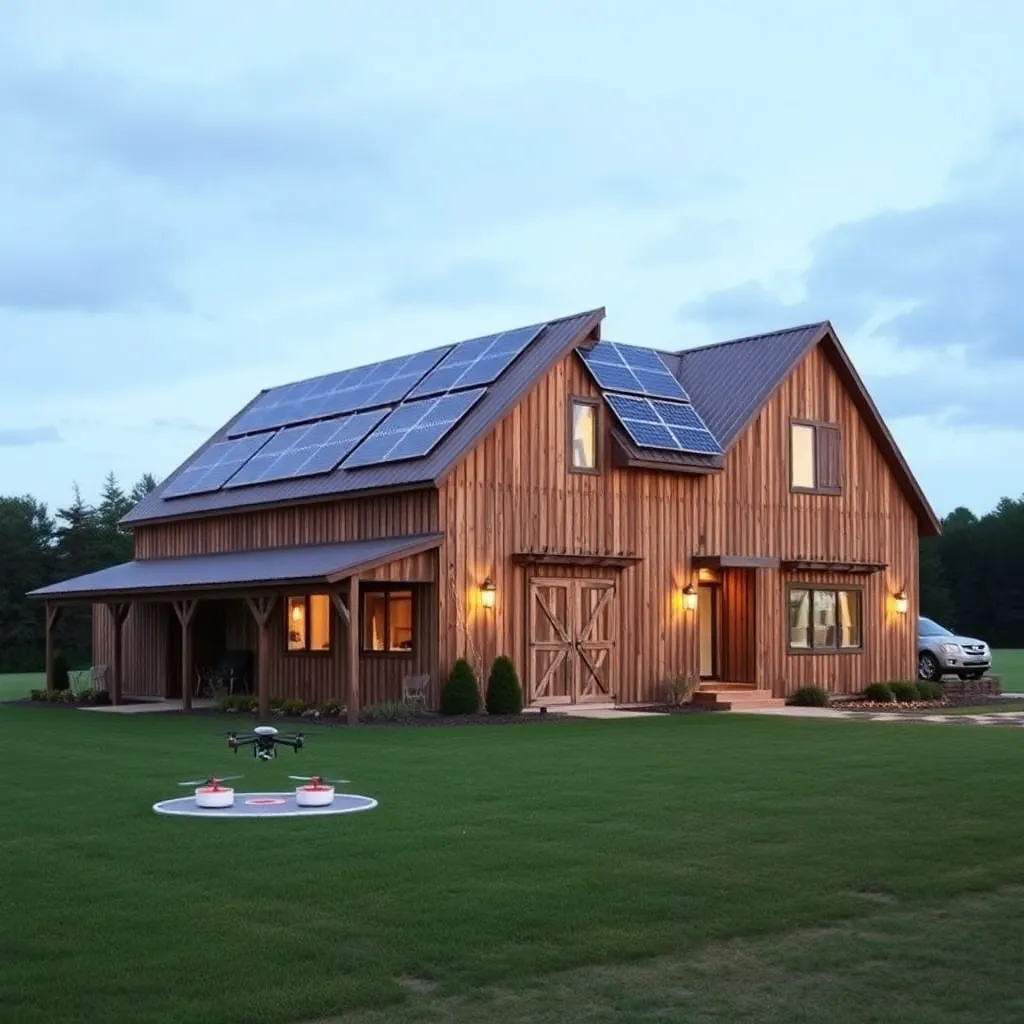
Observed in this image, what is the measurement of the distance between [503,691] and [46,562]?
4571 centimetres

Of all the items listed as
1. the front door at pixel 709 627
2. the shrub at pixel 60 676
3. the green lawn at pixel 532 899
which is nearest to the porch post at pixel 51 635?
the shrub at pixel 60 676

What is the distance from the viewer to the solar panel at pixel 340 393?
93.8ft

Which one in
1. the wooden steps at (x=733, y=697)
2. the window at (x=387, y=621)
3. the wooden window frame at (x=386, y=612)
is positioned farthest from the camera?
the wooden steps at (x=733, y=697)

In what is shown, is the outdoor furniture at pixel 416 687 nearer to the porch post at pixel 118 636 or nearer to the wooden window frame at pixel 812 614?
the porch post at pixel 118 636

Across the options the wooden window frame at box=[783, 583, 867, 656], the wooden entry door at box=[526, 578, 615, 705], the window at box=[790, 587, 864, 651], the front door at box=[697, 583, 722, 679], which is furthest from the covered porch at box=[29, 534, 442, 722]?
the window at box=[790, 587, 864, 651]

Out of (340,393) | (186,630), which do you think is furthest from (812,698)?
(186,630)

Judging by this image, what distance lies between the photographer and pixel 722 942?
24.6 ft

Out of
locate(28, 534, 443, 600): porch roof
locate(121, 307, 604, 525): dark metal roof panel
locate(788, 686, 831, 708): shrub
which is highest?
locate(121, 307, 604, 525): dark metal roof panel

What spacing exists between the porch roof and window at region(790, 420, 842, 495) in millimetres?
8833

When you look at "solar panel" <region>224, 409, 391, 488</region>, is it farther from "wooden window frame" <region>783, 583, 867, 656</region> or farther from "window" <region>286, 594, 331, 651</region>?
"wooden window frame" <region>783, 583, 867, 656</region>

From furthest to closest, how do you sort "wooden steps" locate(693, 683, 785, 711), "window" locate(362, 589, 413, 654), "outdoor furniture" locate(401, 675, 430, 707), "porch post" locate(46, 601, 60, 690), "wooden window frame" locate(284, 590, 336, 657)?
"porch post" locate(46, 601, 60, 690) → "wooden steps" locate(693, 683, 785, 711) → "wooden window frame" locate(284, 590, 336, 657) → "window" locate(362, 589, 413, 654) → "outdoor furniture" locate(401, 675, 430, 707)

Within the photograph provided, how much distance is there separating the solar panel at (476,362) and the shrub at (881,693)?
9397 mm

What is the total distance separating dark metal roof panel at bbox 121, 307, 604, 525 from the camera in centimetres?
2423

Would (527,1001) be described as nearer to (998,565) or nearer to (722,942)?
(722,942)
